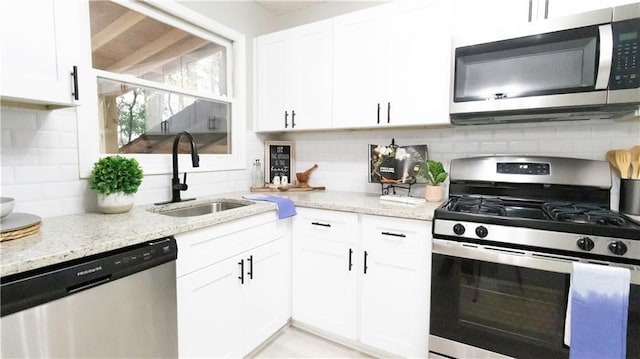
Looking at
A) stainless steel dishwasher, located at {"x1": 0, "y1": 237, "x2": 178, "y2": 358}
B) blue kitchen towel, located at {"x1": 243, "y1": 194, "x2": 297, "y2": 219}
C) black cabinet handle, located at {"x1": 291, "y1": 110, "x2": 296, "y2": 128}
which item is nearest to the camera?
stainless steel dishwasher, located at {"x1": 0, "y1": 237, "x2": 178, "y2": 358}

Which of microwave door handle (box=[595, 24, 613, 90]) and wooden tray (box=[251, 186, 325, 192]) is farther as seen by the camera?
wooden tray (box=[251, 186, 325, 192])

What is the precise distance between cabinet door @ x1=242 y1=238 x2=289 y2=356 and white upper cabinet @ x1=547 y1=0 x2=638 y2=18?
80.4 inches

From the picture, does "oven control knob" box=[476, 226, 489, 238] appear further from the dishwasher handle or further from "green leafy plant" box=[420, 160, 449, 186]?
the dishwasher handle

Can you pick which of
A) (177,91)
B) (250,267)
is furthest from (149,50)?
(250,267)

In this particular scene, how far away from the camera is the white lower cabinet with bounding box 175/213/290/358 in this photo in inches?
55.2

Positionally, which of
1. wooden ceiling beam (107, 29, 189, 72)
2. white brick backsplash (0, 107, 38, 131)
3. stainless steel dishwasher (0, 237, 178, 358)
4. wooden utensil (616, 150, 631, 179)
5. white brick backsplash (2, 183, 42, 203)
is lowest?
stainless steel dishwasher (0, 237, 178, 358)

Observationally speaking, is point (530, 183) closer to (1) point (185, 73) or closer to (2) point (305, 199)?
(2) point (305, 199)

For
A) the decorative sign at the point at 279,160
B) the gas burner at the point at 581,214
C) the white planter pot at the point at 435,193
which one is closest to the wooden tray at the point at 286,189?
the decorative sign at the point at 279,160

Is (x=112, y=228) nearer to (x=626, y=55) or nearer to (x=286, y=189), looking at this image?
Answer: (x=286, y=189)

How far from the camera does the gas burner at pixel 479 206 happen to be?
1549mm

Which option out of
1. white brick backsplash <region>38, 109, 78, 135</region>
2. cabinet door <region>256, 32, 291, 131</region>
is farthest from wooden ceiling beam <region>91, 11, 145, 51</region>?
cabinet door <region>256, 32, 291, 131</region>

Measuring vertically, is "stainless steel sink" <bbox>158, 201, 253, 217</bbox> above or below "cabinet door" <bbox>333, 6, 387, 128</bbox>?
below

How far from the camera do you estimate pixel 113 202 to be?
1.52 meters

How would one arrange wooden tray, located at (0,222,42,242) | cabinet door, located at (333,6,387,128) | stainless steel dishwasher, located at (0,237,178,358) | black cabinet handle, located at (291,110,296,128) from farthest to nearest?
black cabinet handle, located at (291,110,296,128) < cabinet door, located at (333,6,387,128) < wooden tray, located at (0,222,42,242) < stainless steel dishwasher, located at (0,237,178,358)
